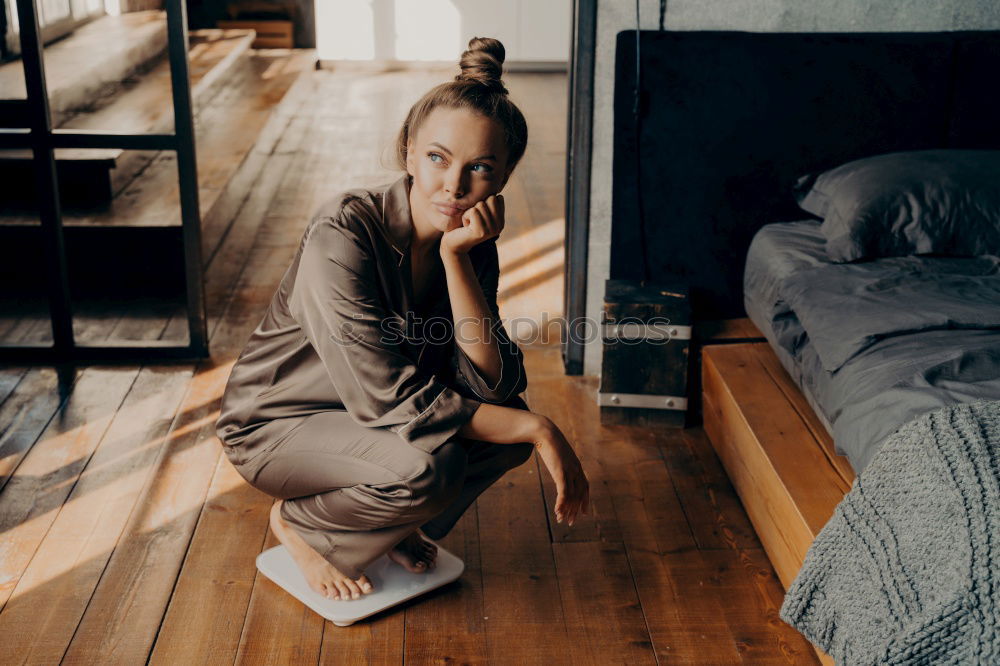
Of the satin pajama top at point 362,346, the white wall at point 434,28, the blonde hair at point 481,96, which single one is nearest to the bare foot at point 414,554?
the satin pajama top at point 362,346

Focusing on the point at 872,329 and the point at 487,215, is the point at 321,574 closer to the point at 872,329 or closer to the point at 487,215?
the point at 487,215

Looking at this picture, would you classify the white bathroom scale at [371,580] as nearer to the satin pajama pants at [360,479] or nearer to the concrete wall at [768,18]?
the satin pajama pants at [360,479]

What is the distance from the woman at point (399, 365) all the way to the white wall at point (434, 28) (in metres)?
6.30

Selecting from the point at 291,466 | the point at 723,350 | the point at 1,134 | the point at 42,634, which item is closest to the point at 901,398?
the point at 723,350

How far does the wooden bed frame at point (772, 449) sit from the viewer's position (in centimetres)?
197

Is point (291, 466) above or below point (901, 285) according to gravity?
below

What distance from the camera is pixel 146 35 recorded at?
14.0 feet

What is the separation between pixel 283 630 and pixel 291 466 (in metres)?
0.31

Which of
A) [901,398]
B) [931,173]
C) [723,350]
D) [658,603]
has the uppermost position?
[931,173]

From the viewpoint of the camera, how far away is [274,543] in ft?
7.04

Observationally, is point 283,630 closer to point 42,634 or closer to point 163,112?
point 42,634

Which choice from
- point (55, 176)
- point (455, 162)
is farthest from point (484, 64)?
point (55, 176)

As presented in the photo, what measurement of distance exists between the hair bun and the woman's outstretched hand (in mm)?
589

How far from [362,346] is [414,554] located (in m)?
0.55
